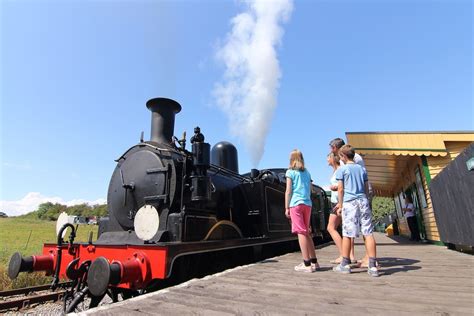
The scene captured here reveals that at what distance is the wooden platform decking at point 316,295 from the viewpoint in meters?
1.94

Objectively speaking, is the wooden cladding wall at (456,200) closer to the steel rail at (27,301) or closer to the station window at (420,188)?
the station window at (420,188)

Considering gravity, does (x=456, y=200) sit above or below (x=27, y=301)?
above

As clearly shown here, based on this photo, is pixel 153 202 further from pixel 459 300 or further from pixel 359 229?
pixel 459 300

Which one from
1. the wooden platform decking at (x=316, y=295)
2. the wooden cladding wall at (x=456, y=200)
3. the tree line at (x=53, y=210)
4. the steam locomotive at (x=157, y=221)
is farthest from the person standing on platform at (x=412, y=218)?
the tree line at (x=53, y=210)

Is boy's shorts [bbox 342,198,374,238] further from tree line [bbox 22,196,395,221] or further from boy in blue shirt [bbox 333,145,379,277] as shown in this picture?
tree line [bbox 22,196,395,221]

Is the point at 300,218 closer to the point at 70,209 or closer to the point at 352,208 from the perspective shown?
the point at 352,208

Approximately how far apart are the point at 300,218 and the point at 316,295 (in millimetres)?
1331

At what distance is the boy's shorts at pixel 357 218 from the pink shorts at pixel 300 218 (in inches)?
18.0

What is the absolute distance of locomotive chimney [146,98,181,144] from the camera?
5.12 metres

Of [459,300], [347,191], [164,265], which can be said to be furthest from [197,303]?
[347,191]

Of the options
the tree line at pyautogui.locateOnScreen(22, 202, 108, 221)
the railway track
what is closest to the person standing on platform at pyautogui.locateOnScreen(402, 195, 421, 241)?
the railway track

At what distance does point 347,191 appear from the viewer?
3.36 meters

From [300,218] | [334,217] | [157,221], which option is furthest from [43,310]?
[334,217]

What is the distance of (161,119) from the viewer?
5164 millimetres
